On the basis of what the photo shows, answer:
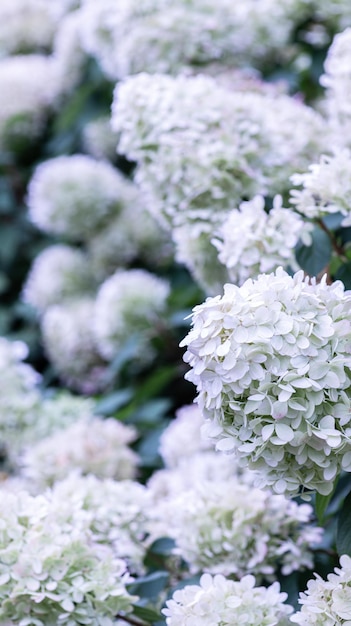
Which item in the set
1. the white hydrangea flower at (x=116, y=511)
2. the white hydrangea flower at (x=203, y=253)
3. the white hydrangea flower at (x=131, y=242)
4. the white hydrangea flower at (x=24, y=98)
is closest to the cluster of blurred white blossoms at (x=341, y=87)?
the white hydrangea flower at (x=203, y=253)

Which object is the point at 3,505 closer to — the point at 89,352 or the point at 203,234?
the point at 203,234

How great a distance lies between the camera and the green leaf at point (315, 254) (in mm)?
1138

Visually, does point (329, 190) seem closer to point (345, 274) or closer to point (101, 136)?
point (345, 274)

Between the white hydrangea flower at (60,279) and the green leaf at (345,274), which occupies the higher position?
the green leaf at (345,274)

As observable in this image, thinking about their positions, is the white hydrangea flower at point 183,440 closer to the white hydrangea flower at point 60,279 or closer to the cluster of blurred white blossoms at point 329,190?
the cluster of blurred white blossoms at point 329,190

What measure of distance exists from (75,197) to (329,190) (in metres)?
1.28

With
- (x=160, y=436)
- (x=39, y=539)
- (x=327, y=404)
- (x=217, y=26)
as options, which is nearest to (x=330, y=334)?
(x=327, y=404)

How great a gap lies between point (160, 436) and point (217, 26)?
0.76 metres

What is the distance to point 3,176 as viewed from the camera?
2865 millimetres

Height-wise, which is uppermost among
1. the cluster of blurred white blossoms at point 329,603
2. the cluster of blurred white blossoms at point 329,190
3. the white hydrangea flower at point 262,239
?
the cluster of blurred white blossoms at point 329,190

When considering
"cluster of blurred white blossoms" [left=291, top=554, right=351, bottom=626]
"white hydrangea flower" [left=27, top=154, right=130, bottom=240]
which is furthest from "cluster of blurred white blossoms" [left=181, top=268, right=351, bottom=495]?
"white hydrangea flower" [left=27, top=154, right=130, bottom=240]

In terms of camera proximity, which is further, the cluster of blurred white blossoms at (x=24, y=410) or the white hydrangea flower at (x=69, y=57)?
the white hydrangea flower at (x=69, y=57)

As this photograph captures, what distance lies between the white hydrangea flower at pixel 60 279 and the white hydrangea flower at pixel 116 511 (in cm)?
117

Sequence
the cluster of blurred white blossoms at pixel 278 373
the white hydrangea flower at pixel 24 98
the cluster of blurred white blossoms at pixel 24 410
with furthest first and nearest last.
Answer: the white hydrangea flower at pixel 24 98 → the cluster of blurred white blossoms at pixel 24 410 → the cluster of blurred white blossoms at pixel 278 373
